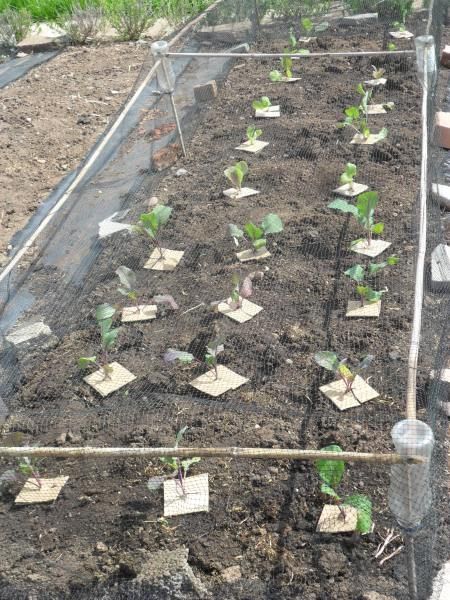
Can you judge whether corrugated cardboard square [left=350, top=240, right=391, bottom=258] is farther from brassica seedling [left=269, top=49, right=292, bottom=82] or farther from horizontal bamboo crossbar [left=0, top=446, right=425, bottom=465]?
brassica seedling [left=269, top=49, right=292, bottom=82]

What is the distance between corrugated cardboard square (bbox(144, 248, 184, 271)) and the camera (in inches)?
170

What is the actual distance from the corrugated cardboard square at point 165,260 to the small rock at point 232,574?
2.20m

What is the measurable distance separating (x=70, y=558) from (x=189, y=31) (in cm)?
562

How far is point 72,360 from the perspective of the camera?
12.1 ft

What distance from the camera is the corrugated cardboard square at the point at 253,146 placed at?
551 centimetres

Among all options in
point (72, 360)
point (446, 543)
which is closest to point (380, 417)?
point (446, 543)

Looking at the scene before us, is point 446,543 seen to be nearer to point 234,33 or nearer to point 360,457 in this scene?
point 360,457

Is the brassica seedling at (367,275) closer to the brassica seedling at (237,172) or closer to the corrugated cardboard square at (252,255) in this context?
the corrugated cardboard square at (252,255)

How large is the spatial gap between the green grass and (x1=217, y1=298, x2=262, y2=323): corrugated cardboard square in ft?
22.5

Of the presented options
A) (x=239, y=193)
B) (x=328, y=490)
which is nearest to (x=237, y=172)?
(x=239, y=193)

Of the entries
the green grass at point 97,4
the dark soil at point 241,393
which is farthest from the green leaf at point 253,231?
the green grass at point 97,4

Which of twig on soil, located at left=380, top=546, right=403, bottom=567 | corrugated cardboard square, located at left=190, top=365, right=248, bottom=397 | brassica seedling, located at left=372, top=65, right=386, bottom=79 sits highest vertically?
brassica seedling, located at left=372, top=65, right=386, bottom=79

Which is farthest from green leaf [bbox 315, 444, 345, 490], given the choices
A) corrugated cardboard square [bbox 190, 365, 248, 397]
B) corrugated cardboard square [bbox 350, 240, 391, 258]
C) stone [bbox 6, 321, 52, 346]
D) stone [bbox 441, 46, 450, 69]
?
stone [bbox 441, 46, 450, 69]

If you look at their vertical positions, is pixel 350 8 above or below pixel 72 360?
above
